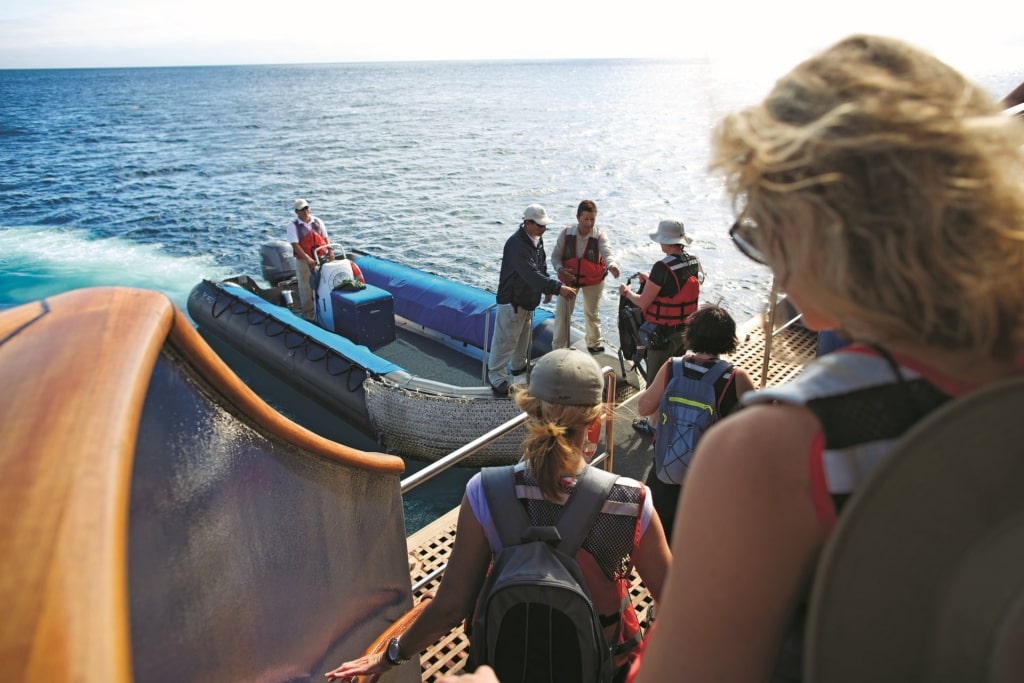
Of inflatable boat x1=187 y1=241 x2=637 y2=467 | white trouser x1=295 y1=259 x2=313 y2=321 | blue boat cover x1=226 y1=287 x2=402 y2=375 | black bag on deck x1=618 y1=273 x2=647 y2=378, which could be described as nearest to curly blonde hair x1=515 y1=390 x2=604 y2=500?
black bag on deck x1=618 y1=273 x2=647 y2=378

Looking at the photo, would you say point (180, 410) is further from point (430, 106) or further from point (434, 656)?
point (430, 106)

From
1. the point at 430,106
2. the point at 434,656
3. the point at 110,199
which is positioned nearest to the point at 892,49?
the point at 434,656

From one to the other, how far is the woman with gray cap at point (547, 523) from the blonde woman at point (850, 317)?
92cm

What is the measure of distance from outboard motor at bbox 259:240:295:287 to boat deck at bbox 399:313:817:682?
9024mm

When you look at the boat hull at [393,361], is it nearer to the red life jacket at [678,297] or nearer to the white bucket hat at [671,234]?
the red life jacket at [678,297]

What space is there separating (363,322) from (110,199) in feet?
75.5

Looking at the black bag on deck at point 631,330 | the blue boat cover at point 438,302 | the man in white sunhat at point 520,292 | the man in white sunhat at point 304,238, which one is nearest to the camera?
the man in white sunhat at point 520,292

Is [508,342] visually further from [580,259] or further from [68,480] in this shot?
[68,480]

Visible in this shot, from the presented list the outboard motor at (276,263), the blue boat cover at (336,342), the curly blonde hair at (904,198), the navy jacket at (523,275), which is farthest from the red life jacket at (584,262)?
the outboard motor at (276,263)

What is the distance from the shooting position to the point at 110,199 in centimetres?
2742

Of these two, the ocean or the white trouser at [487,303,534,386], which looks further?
the ocean

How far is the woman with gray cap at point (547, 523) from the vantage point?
156cm

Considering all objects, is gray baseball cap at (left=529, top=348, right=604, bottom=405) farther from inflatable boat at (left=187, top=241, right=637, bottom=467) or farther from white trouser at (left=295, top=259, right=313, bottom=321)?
white trouser at (left=295, top=259, right=313, bottom=321)

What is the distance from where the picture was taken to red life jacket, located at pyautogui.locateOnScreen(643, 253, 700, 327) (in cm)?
549
